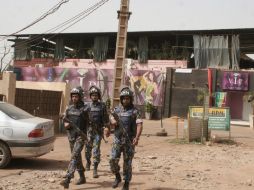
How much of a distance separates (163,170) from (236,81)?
21.8 m

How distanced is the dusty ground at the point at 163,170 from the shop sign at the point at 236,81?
16642 mm

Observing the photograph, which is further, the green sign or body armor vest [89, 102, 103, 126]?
the green sign

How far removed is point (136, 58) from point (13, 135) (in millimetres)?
28244

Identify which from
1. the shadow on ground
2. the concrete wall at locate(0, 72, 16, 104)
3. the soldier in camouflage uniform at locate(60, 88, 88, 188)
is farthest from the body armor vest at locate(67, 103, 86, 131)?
the concrete wall at locate(0, 72, 16, 104)

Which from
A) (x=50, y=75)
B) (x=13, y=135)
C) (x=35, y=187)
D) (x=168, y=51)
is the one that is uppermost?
(x=168, y=51)

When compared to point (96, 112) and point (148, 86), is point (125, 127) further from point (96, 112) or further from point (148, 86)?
point (148, 86)

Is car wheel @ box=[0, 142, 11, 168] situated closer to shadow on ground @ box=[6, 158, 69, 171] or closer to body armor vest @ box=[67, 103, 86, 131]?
shadow on ground @ box=[6, 158, 69, 171]

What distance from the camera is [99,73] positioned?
3444 centimetres

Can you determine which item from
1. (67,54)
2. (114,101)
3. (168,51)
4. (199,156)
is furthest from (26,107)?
(67,54)

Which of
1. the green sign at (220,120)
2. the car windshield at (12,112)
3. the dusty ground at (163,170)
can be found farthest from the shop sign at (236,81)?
the car windshield at (12,112)

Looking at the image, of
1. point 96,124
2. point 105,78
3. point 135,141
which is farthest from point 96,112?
point 105,78

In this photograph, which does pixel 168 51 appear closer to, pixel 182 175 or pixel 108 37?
pixel 108 37

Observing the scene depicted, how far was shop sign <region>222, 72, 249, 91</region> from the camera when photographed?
30188 mm

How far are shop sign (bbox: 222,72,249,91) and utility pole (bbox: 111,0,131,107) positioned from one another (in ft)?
58.3
